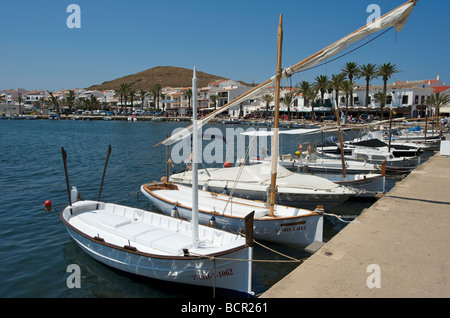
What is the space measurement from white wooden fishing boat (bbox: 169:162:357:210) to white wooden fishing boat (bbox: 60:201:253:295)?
13.7ft

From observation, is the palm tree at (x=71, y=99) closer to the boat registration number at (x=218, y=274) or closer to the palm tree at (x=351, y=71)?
the palm tree at (x=351, y=71)

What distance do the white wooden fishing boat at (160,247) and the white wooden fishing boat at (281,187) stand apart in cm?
416

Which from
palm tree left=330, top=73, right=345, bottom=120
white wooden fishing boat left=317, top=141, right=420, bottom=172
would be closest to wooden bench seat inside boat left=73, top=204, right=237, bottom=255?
white wooden fishing boat left=317, top=141, right=420, bottom=172

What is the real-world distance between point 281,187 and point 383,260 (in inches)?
343

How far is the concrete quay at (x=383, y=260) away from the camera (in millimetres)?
6320

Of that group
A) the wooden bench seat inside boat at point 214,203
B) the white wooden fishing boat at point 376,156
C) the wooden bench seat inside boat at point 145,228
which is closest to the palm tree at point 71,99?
the white wooden fishing boat at point 376,156

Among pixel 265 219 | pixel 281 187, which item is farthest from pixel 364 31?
pixel 281 187

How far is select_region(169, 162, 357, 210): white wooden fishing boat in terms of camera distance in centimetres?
1556

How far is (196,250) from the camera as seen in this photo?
30.2ft

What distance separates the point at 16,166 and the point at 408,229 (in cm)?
3166

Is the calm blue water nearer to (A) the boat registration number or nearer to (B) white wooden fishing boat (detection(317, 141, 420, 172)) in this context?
(A) the boat registration number

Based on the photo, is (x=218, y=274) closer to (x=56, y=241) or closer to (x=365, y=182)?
(x=56, y=241)

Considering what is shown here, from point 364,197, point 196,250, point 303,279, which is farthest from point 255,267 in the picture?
point 364,197
